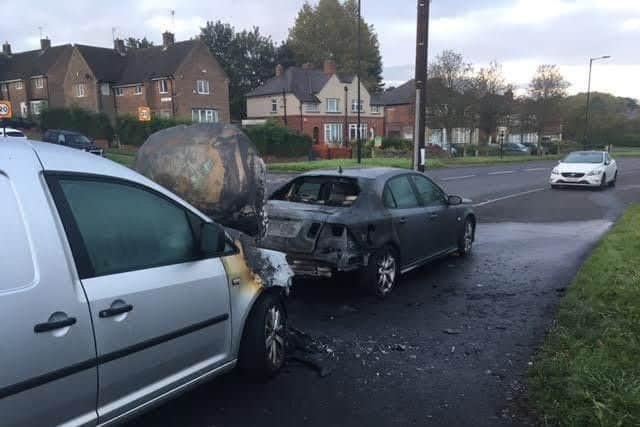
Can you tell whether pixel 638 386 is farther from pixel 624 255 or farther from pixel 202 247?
pixel 624 255

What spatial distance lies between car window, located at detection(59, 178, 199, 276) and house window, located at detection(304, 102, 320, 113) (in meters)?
55.3

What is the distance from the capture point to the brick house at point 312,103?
57.8 metres

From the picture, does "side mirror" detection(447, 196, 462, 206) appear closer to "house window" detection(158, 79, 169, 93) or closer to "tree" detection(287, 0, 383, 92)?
"house window" detection(158, 79, 169, 93)

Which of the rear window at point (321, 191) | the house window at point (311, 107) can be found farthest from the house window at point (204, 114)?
the rear window at point (321, 191)

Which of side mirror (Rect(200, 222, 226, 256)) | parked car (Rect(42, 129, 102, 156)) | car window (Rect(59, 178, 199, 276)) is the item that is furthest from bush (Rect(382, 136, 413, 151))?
car window (Rect(59, 178, 199, 276))

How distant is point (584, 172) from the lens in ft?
64.6

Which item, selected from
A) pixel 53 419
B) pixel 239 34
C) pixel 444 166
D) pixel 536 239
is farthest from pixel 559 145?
pixel 53 419

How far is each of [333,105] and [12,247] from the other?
59040 mm

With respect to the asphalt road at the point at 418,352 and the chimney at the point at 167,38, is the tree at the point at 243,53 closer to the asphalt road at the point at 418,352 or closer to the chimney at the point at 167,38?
the chimney at the point at 167,38

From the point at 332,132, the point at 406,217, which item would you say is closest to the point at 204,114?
the point at 332,132

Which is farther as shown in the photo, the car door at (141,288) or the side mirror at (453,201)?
the side mirror at (453,201)

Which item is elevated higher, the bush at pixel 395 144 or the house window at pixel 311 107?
the house window at pixel 311 107

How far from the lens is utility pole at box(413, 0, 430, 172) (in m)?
11.5

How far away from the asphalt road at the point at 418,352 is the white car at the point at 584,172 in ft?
37.9
